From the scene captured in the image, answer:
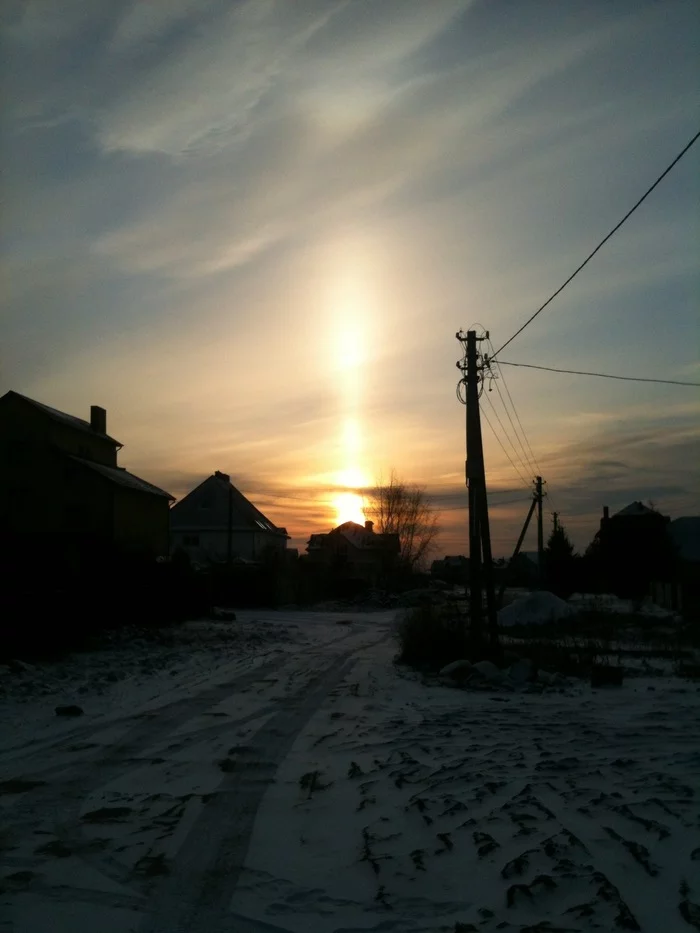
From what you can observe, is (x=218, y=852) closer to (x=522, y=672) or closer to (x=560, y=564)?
(x=522, y=672)

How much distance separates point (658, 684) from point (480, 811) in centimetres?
875

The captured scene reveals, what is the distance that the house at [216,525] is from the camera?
64875mm

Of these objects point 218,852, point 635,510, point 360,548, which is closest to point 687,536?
point 635,510

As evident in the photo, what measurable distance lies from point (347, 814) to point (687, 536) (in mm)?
57957

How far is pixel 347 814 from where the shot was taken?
680cm

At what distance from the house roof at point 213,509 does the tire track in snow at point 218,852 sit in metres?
56.5

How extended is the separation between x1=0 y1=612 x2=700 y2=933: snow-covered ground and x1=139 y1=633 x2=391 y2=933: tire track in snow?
0.02m

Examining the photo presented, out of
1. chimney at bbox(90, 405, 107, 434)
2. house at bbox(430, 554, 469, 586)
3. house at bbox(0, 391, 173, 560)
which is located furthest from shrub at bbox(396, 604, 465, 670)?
house at bbox(430, 554, 469, 586)

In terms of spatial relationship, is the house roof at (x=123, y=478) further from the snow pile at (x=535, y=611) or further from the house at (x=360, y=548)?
the house at (x=360, y=548)

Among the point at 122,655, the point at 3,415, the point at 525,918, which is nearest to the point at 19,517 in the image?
the point at 3,415

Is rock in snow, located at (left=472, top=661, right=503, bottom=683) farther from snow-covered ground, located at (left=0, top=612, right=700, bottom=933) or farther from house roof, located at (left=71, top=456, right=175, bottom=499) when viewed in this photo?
house roof, located at (left=71, top=456, right=175, bottom=499)

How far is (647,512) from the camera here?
61.3 meters

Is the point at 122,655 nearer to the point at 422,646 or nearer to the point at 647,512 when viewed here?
the point at 422,646

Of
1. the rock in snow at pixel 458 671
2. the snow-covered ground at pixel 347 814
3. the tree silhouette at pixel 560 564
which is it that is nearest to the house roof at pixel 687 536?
the tree silhouette at pixel 560 564
